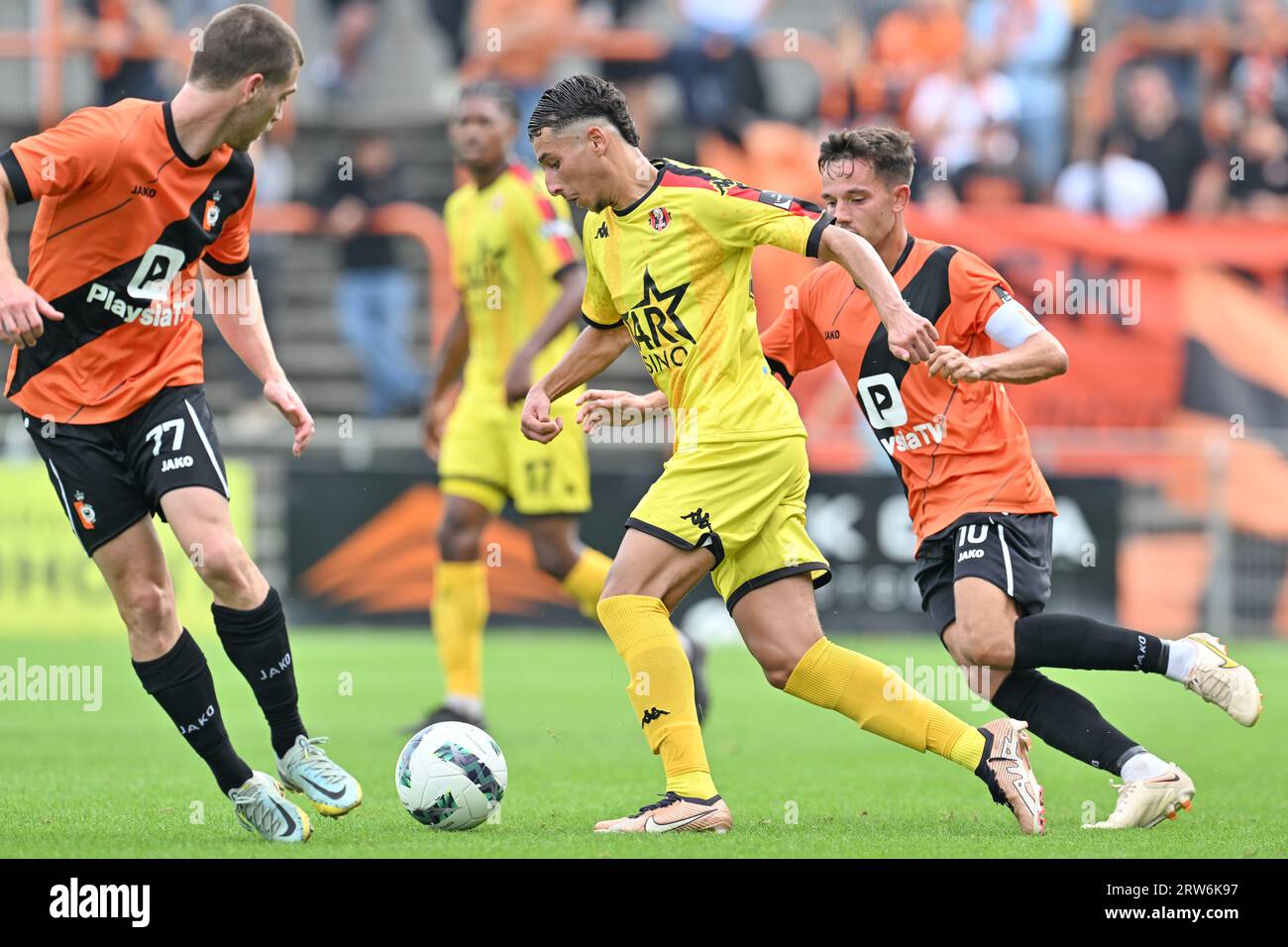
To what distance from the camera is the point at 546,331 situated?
896cm

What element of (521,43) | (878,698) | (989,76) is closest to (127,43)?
(521,43)

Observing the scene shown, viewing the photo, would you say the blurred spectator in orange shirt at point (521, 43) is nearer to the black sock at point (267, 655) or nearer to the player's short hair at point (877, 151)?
the player's short hair at point (877, 151)

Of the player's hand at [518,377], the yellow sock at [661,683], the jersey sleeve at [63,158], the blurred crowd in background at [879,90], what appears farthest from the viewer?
the blurred crowd in background at [879,90]

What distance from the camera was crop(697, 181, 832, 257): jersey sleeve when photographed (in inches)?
226

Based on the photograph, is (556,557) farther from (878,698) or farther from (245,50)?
(245,50)

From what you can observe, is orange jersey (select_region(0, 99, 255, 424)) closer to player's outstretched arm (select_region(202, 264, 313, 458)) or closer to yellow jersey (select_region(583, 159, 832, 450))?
player's outstretched arm (select_region(202, 264, 313, 458))

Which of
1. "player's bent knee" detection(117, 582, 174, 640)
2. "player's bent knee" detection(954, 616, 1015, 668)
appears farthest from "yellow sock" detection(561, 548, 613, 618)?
"player's bent knee" detection(117, 582, 174, 640)

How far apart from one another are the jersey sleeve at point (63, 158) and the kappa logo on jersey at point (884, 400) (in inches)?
107

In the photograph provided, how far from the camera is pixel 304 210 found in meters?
17.7

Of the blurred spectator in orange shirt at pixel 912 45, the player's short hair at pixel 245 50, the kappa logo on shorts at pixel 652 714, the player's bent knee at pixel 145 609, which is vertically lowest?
the kappa logo on shorts at pixel 652 714

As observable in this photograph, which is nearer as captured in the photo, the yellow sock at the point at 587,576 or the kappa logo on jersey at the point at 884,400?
the kappa logo on jersey at the point at 884,400

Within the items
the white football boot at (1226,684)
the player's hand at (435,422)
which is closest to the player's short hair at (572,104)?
the white football boot at (1226,684)

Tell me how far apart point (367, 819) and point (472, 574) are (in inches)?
125

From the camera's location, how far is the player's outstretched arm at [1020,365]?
5625mm
